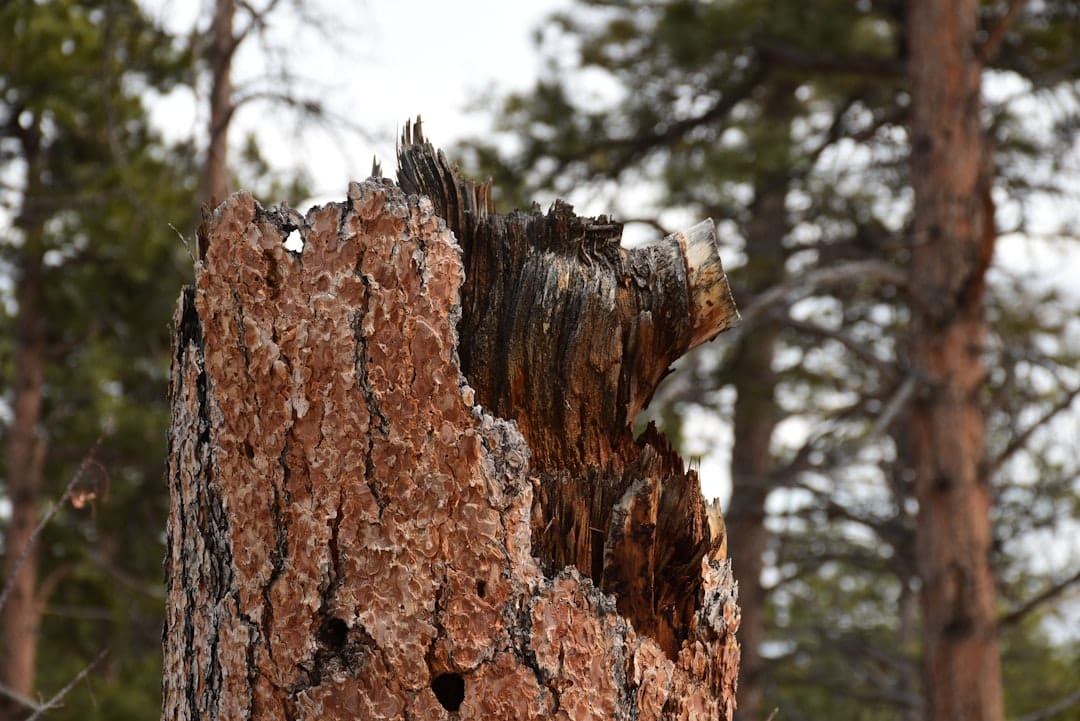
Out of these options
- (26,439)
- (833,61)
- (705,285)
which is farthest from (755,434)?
(705,285)

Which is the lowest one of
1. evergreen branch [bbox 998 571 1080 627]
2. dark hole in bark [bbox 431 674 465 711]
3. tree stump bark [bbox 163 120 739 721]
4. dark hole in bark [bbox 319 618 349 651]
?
dark hole in bark [bbox 431 674 465 711]

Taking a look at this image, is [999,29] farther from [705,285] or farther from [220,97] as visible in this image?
[705,285]

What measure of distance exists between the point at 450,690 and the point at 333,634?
0.62 feet

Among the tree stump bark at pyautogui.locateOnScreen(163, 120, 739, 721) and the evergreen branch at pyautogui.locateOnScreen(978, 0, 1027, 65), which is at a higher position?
the evergreen branch at pyautogui.locateOnScreen(978, 0, 1027, 65)

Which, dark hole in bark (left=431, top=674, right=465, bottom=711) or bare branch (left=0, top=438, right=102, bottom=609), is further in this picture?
bare branch (left=0, top=438, right=102, bottom=609)

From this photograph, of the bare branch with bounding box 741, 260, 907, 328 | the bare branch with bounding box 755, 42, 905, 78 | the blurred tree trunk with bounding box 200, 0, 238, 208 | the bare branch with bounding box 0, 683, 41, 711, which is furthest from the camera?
the bare branch with bounding box 755, 42, 905, 78

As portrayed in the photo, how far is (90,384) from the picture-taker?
11.7 m

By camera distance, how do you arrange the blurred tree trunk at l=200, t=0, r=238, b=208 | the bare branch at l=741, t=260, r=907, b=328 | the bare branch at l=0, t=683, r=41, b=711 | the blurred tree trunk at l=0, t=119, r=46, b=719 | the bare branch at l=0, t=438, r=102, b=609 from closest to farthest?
1. the bare branch at l=0, t=438, r=102, b=609
2. the bare branch at l=0, t=683, r=41, b=711
3. the bare branch at l=741, t=260, r=907, b=328
4. the blurred tree trunk at l=200, t=0, r=238, b=208
5. the blurred tree trunk at l=0, t=119, r=46, b=719

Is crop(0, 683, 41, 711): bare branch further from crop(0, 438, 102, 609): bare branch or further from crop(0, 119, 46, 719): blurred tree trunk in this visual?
crop(0, 119, 46, 719): blurred tree trunk

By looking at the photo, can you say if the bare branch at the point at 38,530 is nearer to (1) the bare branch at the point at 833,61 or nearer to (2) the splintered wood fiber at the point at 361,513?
(2) the splintered wood fiber at the point at 361,513

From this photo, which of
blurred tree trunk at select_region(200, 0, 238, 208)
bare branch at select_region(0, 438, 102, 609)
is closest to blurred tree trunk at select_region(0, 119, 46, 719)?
blurred tree trunk at select_region(200, 0, 238, 208)

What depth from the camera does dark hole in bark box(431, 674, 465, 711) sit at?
1.69 metres

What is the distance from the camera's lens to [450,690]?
1700 millimetres

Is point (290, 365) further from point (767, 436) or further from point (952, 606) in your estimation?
point (767, 436)
